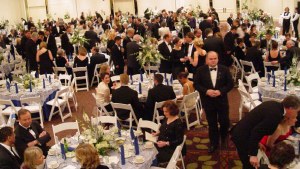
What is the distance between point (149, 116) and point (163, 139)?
84.4 inches

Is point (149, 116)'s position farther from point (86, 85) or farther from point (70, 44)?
point (70, 44)

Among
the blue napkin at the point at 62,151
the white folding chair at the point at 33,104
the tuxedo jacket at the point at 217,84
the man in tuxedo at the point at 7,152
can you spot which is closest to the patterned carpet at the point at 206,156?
the tuxedo jacket at the point at 217,84

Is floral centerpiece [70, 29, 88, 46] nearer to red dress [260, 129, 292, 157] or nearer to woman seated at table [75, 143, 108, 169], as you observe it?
woman seated at table [75, 143, 108, 169]

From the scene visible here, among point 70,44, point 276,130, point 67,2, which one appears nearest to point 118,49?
point 70,44

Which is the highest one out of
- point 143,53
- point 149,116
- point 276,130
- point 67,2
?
point 67,2

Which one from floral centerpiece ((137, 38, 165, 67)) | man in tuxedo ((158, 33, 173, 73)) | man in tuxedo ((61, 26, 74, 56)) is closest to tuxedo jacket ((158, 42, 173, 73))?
man in tuxedo ((158, 33, 173, 73))

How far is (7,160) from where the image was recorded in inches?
202

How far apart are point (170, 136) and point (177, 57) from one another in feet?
14.2

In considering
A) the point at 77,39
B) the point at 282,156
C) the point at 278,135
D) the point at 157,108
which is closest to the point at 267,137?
the point at 278,135

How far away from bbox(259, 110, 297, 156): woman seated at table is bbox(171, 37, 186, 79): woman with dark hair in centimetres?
507

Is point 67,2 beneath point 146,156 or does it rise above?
above

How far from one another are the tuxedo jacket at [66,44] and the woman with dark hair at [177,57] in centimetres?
561

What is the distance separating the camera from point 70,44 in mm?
14359

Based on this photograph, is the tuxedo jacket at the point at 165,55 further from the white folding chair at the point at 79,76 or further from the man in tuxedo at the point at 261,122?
the man in tuxedo at the point at 261,122
